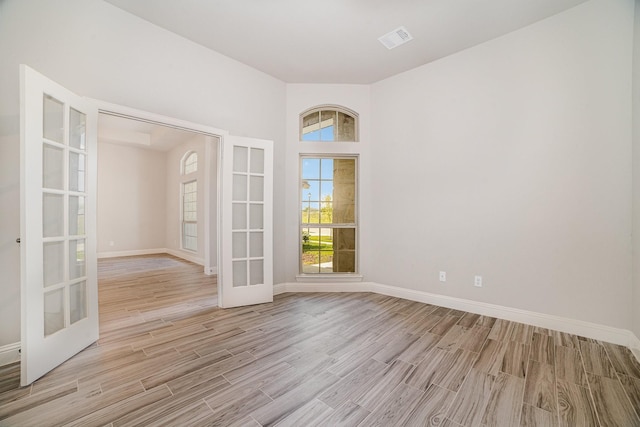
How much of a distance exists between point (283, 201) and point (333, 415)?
2.96 meters

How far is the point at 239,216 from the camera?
355 cm

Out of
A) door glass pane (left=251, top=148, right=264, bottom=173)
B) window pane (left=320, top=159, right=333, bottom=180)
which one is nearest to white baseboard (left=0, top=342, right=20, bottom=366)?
door glass pane (left=251, top=148, right=264, bottom=173)

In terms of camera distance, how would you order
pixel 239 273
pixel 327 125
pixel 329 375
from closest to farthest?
pixel 329 375 < pixel 239 273 < pixel 327 125

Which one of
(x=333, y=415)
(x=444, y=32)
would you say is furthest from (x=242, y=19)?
(x=333, y=415)

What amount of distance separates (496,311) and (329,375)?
7.30ft

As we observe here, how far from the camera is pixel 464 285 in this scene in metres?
3.34

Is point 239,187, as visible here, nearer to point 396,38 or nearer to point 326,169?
point 326,169

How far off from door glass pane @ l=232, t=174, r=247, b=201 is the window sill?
4.84 ft

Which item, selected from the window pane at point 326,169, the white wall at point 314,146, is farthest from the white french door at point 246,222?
the window pane at point 326,169

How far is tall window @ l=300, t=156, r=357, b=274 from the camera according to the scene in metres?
4.27

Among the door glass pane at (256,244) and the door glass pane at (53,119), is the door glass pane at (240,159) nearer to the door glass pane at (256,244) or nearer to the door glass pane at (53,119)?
the door glass pane at (256,244)

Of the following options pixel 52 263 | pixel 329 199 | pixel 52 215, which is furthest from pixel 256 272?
pixel 52 215

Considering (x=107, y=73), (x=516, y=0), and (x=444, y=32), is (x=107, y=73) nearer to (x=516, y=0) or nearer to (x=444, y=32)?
(x=444, y=32)

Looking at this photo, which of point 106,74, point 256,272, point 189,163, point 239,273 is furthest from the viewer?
point 189,163
